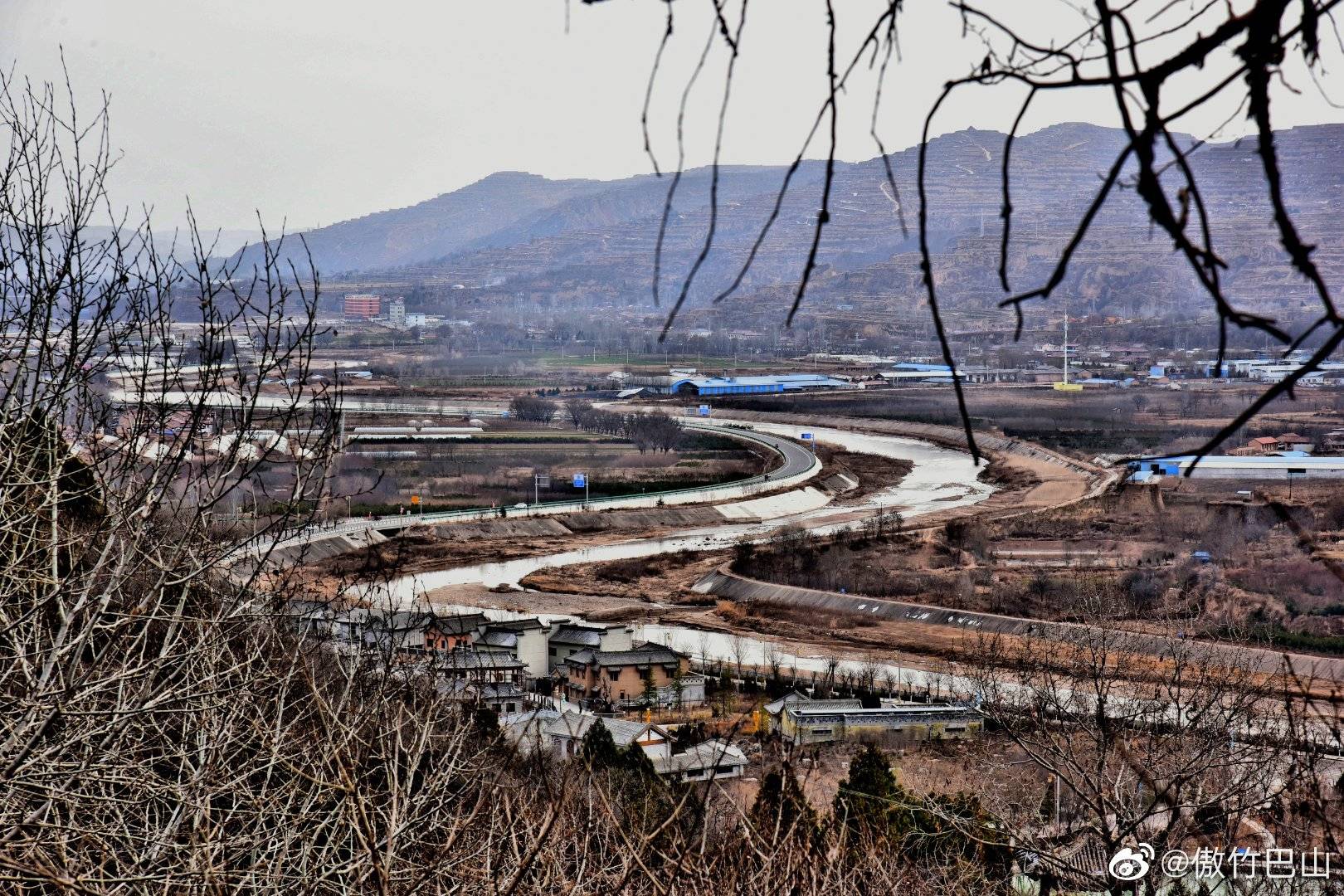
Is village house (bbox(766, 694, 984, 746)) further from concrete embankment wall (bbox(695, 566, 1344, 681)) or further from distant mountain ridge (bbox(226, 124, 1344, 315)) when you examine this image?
distant mountain ridge (bbox(226, 124, 1344, 315))

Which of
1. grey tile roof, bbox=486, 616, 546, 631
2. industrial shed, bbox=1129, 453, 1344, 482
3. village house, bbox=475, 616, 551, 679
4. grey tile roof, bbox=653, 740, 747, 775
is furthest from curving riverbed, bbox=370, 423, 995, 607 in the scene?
grey tile roof, bbox=653, 740, 747, 775

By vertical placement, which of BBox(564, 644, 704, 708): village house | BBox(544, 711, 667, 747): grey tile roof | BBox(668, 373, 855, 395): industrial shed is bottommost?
BBox(564, 644, 704, 708): village house

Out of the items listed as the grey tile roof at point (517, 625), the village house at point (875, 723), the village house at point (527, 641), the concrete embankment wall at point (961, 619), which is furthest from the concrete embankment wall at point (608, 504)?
the village house at point (875, 723)

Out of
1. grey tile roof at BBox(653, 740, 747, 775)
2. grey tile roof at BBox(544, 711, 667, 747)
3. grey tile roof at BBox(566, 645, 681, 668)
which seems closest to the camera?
grey tile roof at BBox(653, 740, 747, 775)

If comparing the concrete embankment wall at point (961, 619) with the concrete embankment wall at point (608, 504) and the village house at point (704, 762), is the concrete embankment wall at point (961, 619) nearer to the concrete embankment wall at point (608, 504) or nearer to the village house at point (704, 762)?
the village house at point (704, 762)

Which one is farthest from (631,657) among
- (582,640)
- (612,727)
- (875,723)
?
(875,723)

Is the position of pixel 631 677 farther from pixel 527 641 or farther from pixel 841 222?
pixel 841 222

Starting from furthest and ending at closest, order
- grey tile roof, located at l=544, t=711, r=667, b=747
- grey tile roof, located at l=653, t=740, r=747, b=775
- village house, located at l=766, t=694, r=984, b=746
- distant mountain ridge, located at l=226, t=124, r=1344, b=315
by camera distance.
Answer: distant mountain ridge, located at l=226, t=124, r=1344, b=315 → village house, located at l=766, t=694, r=984, b=746 → grey tile roof, located at l=544, t=711, r=667, b=747 → grey tile roof, located at l=653, t=740, r=747, b=775
